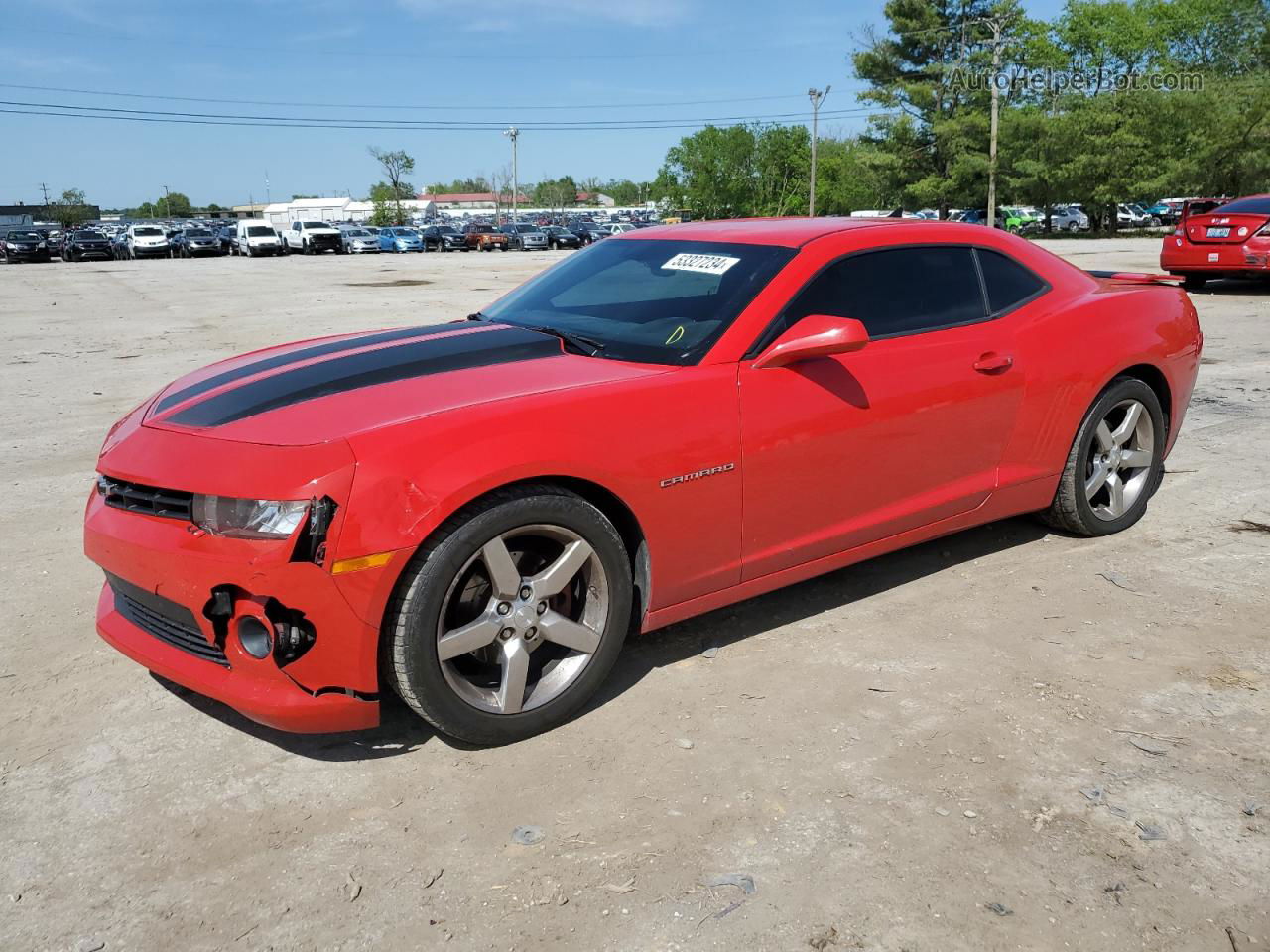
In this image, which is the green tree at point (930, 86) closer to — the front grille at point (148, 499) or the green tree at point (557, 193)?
the front grille at point (148, 499)

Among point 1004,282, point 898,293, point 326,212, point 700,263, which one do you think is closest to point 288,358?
point 700,263

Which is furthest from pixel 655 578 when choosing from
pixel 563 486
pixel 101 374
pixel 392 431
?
pixel 101 374

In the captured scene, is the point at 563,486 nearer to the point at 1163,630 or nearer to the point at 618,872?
the point at 618,872

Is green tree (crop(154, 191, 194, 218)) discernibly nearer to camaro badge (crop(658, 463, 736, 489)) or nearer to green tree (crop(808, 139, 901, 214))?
green tree (crop(808, 139, 901, 214))

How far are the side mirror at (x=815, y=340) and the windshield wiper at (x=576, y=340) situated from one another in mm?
558

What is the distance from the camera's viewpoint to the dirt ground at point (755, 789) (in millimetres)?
2320

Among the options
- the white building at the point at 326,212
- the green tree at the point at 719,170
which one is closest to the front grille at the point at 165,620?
the green tree at the point at 719,170

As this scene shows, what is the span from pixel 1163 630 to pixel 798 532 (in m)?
1.45

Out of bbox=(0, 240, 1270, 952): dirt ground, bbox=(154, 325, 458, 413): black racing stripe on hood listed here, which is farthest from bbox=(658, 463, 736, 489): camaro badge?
bbox=(154, 325, 458, 413): black racing stripe on hood

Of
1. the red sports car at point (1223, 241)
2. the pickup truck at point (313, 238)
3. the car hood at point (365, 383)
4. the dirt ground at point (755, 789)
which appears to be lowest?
the dirt ground at point (755, 789)

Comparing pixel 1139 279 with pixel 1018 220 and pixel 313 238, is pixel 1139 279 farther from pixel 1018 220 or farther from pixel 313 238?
pixel 1018 220

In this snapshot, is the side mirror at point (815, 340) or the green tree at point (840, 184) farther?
the green tree at point (840, 184)

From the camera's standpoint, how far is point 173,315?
16.4 m

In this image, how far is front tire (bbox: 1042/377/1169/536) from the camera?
14.8 ft
